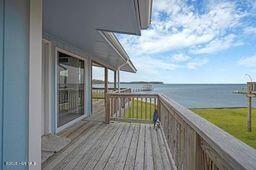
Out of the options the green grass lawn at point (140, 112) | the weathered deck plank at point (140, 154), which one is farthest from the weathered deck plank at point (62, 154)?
the green grass lawn at point (140, 112)

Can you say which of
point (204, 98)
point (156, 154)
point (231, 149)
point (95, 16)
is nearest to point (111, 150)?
point (156, 154)

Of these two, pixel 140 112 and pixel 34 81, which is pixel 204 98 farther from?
pixel 34 81

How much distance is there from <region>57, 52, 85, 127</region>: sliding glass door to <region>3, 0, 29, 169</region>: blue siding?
350 cm

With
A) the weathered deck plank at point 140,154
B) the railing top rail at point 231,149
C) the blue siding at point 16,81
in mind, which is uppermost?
the blue siding at point 16,81

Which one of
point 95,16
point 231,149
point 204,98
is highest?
point 95,16

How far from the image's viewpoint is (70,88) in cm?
590

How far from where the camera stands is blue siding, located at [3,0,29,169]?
1532mm

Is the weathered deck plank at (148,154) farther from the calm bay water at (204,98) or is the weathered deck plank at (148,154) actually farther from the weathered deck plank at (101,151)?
the calm bay water at (204,98)

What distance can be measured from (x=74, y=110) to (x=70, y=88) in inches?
27.4

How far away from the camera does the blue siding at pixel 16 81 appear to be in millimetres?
1532

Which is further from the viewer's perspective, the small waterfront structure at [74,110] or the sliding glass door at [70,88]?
the sliding glass door at [70,88]

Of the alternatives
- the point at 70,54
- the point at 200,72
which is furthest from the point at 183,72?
the point at 70,54

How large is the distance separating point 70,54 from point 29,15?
13.3 ft

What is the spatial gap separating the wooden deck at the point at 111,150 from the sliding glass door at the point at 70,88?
46 centimetres
